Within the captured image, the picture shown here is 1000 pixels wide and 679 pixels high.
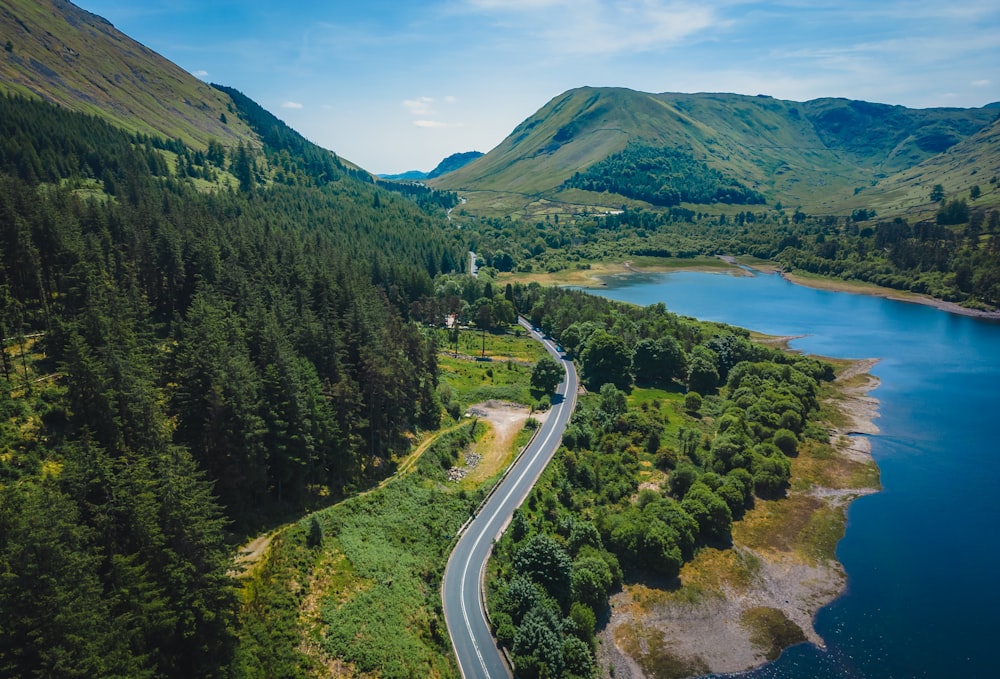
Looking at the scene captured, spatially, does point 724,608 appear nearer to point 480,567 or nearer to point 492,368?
point 480,567

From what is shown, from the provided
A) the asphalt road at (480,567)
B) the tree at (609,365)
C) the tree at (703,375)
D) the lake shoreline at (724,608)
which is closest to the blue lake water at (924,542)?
the lake shoreline at (724,608)

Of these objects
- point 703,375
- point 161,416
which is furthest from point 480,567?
point 703,375

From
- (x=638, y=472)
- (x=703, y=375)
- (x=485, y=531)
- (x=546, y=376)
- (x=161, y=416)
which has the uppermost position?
(x=161, y=416)

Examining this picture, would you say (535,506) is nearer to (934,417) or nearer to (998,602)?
(998,602)

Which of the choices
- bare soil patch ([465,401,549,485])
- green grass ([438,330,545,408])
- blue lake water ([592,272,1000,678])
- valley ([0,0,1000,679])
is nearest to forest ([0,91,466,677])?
valley ([0,0,1000,679])

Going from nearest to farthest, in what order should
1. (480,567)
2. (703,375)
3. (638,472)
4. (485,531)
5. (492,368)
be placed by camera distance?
(480,567)
(485,531)
(638,472)
(703,375)
(492,368)

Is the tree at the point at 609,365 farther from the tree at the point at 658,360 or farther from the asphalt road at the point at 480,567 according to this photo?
the asphalt road at the point at 480,567
